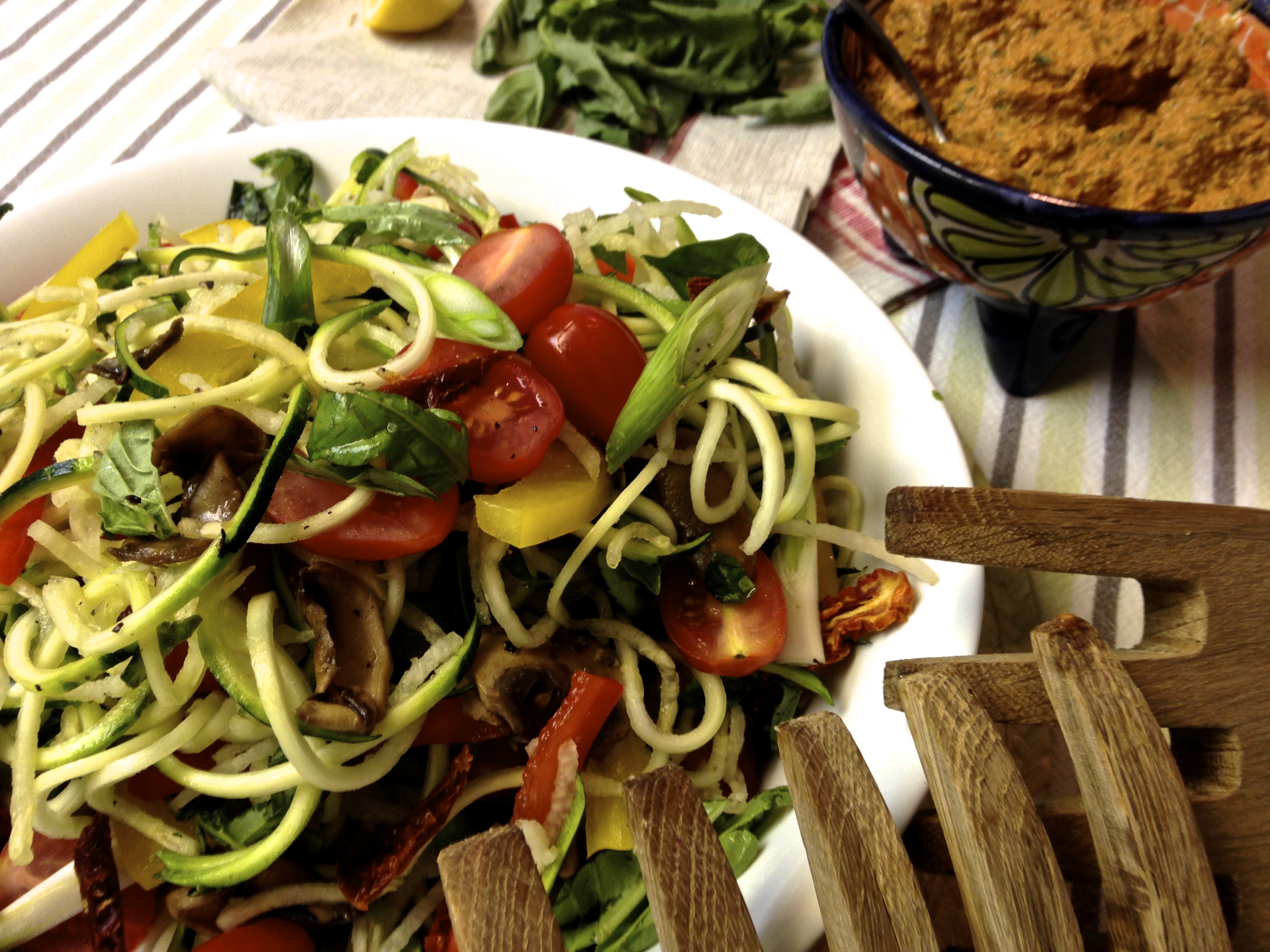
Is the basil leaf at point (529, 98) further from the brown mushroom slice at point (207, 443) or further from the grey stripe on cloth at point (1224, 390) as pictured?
the grey stripe on cloth at point (1224, 390)

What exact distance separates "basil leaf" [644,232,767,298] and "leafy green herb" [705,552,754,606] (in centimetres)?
52

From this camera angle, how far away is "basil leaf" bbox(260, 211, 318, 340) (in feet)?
4.39

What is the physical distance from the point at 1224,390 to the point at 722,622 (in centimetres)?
161

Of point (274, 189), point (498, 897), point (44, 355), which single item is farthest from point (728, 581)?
point (274, 189)

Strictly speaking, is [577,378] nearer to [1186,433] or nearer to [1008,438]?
[1008,438]

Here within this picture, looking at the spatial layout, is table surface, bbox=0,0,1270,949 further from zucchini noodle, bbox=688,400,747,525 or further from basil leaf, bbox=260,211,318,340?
basil leaf, bbox=260,211,318,340

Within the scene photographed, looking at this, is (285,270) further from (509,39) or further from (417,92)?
(509,39)

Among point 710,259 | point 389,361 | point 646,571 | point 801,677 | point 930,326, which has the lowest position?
point 930,326

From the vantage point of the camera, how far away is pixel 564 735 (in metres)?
1.27

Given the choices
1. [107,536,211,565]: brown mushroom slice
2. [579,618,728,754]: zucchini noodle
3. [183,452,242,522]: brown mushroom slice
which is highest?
[183,452,242,522]: brown mushroom slice

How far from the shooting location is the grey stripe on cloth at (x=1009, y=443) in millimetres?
2014

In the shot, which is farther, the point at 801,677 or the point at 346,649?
the point at 801,677

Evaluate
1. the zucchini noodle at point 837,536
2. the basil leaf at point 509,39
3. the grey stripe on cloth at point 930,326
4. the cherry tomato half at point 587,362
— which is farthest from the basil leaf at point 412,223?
the basil leaf at point 509,39

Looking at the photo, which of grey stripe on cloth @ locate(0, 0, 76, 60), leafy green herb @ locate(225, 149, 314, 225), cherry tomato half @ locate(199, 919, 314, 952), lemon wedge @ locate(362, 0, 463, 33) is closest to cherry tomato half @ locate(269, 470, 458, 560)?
cherry tomato half @ locate(199, 919, 314, 952)
